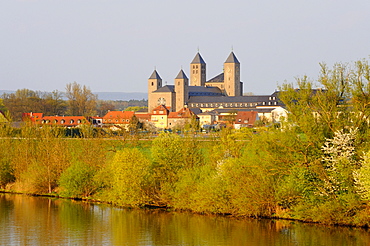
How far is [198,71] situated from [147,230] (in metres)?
123

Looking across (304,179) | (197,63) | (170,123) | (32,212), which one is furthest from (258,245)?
(197,63)

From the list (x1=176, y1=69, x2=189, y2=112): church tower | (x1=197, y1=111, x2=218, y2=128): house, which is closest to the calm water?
(x1=197, y1=111, x2=218, y2=128): house

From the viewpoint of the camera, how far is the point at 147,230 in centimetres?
2445

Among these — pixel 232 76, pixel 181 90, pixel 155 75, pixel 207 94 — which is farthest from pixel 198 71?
pixel 181 90

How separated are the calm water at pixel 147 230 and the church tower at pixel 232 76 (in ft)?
373

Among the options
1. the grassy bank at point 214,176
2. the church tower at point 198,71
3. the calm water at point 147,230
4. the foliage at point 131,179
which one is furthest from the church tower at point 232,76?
the calm water at point 147,230

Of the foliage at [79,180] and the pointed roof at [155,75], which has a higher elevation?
the pointed roof at [155,75]

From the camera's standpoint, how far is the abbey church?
129500 millimetres

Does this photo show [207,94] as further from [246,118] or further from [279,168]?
[279,168]

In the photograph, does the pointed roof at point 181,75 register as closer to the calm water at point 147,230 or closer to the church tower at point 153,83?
the church tower at point 153,83

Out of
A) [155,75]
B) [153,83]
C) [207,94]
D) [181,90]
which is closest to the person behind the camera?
[181,90]

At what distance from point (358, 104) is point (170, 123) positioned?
8451 centimetres

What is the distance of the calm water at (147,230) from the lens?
73.5ft

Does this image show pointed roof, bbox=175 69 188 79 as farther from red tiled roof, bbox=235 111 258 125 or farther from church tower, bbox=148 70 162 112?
red tiled roof, bbox=235 111 258 125
